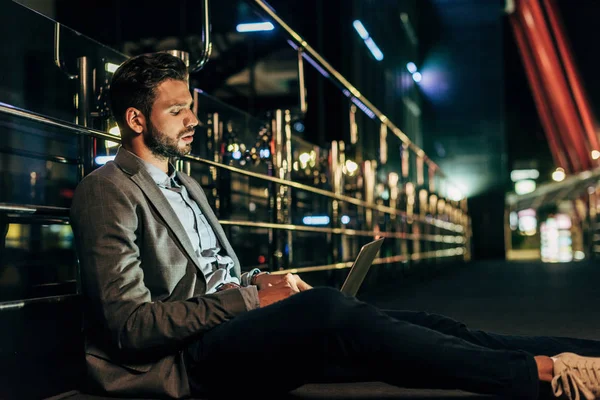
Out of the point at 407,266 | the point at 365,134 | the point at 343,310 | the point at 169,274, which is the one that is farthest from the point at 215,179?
the point at 365,134

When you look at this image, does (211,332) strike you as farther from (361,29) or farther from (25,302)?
(361,29)

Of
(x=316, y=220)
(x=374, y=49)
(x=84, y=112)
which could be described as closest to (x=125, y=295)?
(x=84, y=112)

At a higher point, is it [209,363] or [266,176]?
[266,176]

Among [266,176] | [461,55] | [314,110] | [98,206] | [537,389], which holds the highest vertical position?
[461,55]

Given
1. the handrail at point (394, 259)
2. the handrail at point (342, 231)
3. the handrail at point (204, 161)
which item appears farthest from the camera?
the handrail at point (394, 259)

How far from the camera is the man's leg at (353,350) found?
1861 mm

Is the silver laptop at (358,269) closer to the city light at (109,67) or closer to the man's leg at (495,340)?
the man's leg at (495,340)

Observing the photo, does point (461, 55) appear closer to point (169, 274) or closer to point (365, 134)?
point (365, 134)

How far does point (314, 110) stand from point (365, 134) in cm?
327

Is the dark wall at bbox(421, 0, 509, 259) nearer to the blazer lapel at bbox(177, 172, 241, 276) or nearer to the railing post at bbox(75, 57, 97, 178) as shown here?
the railing post at bbox(75, 57, 97, 178)

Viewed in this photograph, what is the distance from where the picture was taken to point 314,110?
38.7 ft

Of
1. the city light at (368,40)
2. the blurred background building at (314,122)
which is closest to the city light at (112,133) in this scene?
the blurred background building at (314,122)

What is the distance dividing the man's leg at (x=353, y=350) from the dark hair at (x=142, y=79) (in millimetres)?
717

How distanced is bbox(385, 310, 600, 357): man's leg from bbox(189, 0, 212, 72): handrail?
1.55 metres
